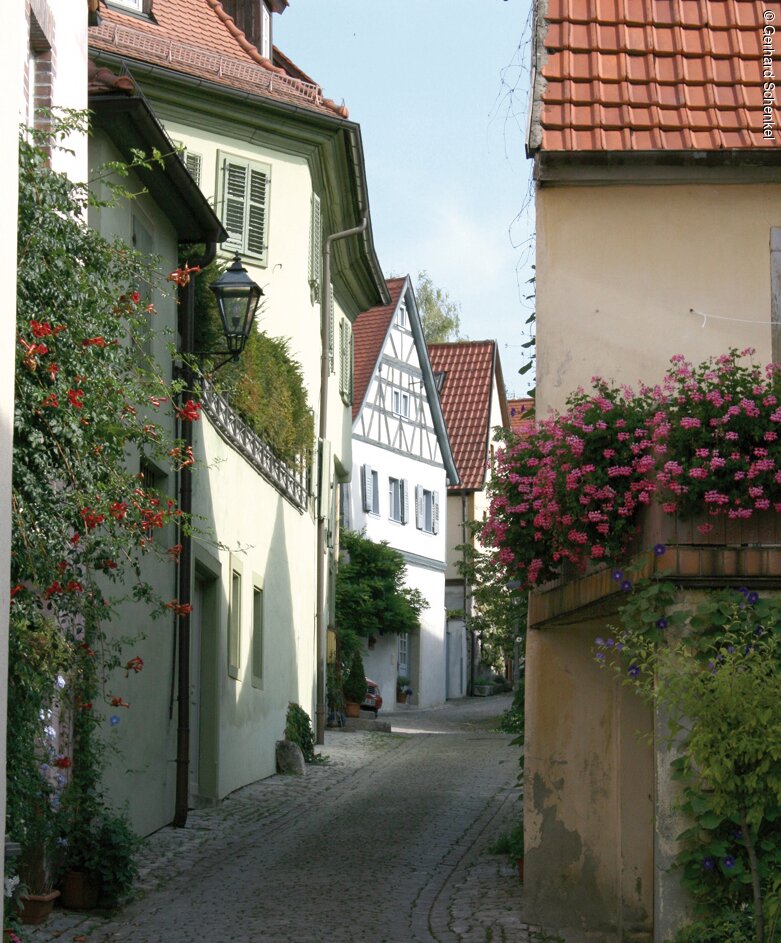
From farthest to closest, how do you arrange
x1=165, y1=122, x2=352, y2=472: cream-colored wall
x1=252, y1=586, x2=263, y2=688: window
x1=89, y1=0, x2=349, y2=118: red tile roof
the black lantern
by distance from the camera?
x1=165, y1=122, x2=352, y2=472: cream-colored wall
x1=89, y1=0, x2=349, y2=118: red tile roof
x1=252, y1=586, x2=263, y2=688: window
the black lantern

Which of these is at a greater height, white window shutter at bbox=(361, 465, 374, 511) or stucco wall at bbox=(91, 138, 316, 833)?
white window shutter at bbox=(361, 465, 374, 511)

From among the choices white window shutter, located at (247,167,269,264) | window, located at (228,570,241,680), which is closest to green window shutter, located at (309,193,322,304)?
A: white window shutter, located at (247,167,269,264)

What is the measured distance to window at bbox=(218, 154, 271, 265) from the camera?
20969mm


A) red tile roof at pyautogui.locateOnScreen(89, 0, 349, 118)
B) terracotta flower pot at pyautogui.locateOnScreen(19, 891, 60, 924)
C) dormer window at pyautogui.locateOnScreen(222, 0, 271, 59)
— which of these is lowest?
terracotta flower pot at pyautogui.locateOnScreen(19, 891, 60, 924)

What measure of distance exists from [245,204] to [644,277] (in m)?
12.0

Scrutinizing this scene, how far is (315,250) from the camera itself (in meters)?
23.0

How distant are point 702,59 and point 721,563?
414cm

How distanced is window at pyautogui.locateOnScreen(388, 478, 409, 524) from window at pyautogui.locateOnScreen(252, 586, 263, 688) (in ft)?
63.5

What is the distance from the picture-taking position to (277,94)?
→ 21.4 metres

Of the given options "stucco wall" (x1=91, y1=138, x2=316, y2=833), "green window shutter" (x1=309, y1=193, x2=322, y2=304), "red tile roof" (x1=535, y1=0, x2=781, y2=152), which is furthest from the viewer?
"green window shutter" (x1=309, y1=193, x2=322, y2=304)

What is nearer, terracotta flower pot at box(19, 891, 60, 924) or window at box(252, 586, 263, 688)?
terracotta flower pot at box(19, 891, 60, 924)

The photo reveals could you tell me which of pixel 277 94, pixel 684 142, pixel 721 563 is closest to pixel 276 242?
A: pixel 277 94

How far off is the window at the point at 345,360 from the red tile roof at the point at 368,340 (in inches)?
272

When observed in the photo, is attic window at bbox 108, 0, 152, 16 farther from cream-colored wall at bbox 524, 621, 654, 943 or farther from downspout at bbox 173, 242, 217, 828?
cream-colored wall at bbox 524, 621, 654, 943
